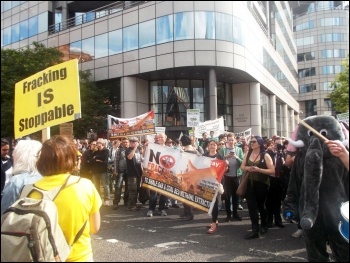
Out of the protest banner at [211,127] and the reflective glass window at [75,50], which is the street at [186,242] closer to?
the protest banner at [211,127]

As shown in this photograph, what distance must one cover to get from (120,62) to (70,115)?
21.4 meters

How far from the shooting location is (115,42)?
84.7 feet

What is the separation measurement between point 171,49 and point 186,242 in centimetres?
1879

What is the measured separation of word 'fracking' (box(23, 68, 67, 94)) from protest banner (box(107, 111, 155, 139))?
6.80 m

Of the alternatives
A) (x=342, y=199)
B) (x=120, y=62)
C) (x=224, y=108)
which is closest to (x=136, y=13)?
(x=120, y=62)

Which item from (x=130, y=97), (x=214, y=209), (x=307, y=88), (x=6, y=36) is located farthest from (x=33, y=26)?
(x=307, y=88)

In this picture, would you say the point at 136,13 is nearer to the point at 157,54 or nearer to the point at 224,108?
the point at 157,54

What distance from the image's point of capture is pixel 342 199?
314cm

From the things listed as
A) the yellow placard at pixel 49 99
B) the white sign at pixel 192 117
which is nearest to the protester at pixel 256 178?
the yellow placard at pixel 49 99

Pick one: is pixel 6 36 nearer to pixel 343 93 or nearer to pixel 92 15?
pixel 92 15

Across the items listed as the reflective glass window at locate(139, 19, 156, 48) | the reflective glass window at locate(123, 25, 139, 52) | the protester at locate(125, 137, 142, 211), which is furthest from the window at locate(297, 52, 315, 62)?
the protester at locate(125, 137, 142, 211)

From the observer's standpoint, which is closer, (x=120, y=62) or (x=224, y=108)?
(x=120, y=62)

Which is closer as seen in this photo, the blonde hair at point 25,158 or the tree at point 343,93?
the blonde hair at point 25,158

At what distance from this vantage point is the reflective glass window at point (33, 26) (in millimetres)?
31231
